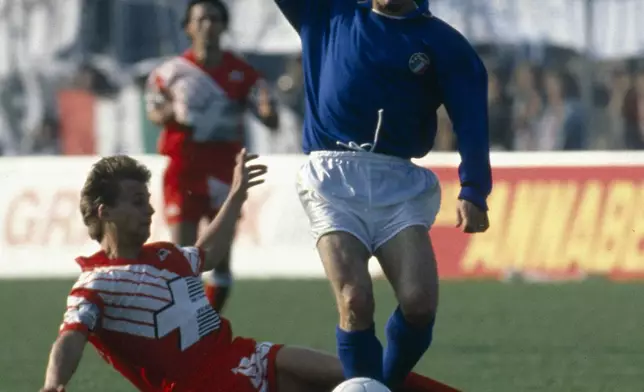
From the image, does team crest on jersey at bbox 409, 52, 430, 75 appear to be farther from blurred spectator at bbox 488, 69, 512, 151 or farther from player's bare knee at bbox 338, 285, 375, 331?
blurred spectator at bbox 488, 69, 512, 151

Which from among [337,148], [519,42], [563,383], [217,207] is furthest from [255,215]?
[337,148]

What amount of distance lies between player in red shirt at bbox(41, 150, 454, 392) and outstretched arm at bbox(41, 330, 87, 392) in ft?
0.27

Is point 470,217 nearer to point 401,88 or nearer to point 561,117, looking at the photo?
point 401,88

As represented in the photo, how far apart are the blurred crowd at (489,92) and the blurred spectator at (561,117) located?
0.03 ft

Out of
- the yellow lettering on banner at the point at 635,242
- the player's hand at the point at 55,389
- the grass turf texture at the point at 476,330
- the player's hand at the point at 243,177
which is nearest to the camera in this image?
the player's hand at the point at 55,389

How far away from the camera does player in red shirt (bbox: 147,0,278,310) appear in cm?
1049

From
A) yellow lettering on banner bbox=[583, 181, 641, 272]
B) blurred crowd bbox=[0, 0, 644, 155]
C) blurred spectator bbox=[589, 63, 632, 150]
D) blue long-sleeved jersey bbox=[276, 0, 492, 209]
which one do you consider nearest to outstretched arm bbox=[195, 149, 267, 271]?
blue long-sleeved jersey bbox=[276, 0, 492, 209]

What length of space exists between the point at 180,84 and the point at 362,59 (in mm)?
4244

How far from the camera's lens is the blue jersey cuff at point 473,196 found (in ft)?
20.6

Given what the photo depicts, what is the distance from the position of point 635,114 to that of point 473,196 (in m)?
11.2

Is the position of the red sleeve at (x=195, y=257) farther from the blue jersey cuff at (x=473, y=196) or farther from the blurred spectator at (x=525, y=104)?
the blurred spectator at (x=525, y=104)

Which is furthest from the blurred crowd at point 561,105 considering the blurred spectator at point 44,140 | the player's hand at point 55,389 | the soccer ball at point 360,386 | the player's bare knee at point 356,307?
the player's hand at point 55,389

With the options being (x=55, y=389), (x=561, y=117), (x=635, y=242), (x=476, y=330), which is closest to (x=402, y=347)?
(x=55, y=389)

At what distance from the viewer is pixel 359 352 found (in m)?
6.21
